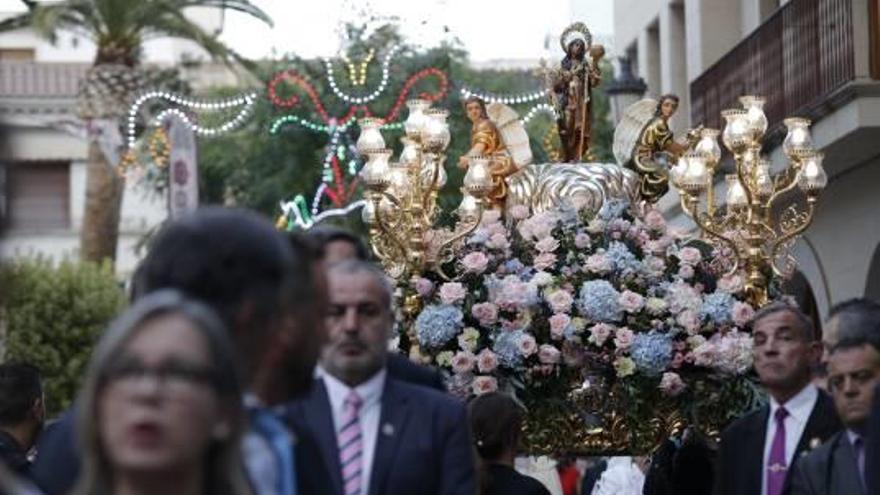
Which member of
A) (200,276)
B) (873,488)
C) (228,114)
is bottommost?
(873,488)

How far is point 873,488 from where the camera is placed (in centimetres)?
791

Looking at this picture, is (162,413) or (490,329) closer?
(162,413)

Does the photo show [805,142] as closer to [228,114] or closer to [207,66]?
[228,114]

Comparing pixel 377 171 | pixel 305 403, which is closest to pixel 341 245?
pixel 305 403

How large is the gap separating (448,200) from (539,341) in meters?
24.7

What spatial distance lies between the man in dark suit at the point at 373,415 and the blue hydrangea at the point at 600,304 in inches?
197

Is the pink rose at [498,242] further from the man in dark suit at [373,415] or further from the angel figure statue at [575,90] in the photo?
the man in dark suit at [373,415]

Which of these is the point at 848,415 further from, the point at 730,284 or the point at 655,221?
the point at 655,221

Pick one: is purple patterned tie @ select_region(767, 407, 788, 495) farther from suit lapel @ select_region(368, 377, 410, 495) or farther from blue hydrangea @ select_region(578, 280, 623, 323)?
suit lapel @ select_region(368, 377, 410, 495)

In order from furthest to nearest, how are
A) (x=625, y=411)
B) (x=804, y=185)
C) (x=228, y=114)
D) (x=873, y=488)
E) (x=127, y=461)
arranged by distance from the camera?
(x=228, y=114) → (x=804, y=185) → (x=625, y=411) → (x=873, y=488) → (x=127, y=461)

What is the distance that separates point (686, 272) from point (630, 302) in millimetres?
529

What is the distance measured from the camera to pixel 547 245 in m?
12.6

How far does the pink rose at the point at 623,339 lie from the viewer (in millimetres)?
12156

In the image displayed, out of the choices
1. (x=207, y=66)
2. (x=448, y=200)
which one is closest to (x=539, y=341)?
(x=448, y=200)
